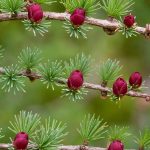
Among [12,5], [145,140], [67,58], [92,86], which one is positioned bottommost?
[145,140]

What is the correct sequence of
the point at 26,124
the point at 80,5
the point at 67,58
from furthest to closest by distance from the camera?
the point at 67,58
the point at 80,5
the point at 26,124

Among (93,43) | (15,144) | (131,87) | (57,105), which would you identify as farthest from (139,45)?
(15,144)

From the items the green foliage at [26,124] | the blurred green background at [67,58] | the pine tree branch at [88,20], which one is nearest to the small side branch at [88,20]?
the pine tree branch at [88,20]

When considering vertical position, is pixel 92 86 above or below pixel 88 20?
below

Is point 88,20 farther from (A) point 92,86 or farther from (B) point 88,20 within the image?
(A) point 92,86

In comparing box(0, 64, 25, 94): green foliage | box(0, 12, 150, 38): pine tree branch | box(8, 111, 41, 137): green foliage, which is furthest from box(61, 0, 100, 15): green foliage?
box(8, 111, 41, 137): green foliage

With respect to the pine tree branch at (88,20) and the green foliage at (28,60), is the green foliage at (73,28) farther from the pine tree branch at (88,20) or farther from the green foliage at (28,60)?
the green foliage at (28,60)

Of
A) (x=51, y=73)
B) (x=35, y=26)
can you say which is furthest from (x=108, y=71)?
(x=35, y=26)

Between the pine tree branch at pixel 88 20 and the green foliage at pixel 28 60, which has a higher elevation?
the pine tree branch at pixel 88 20
